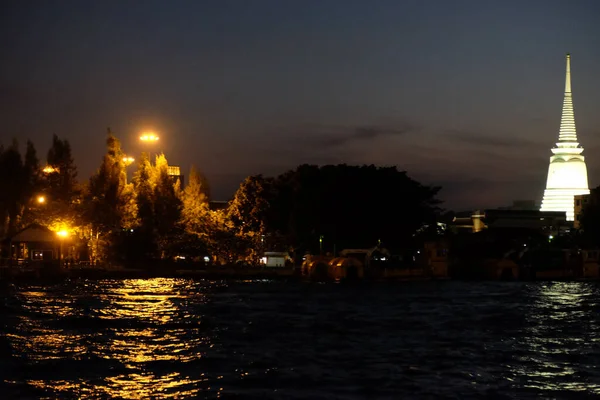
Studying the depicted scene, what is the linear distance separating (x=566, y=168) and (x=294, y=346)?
491 ft

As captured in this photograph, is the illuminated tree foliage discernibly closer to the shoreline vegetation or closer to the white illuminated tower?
the shoreline vegetation

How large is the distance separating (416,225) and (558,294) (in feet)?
83.9

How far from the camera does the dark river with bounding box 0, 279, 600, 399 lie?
69.7ft

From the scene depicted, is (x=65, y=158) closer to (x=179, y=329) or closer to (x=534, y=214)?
(x=179, y=329)

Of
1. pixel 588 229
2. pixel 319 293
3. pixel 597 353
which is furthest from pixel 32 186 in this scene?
pixel 588 229

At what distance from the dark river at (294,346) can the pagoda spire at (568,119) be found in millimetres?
123714

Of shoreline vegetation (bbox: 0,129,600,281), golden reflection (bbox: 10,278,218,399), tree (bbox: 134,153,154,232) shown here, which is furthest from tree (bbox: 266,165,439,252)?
golden reflection (bbox: 10,278,218,399)

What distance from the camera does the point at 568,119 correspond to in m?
170

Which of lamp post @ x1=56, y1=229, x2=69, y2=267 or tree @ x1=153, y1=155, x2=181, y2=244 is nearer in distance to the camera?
lamp post @ x1=56, y1=229, x2=69, y2=267

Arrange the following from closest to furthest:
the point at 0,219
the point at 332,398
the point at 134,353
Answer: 1. the point at 332,398
2. the point at 134,353
3. the point at 0,219

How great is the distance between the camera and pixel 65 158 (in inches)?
2906

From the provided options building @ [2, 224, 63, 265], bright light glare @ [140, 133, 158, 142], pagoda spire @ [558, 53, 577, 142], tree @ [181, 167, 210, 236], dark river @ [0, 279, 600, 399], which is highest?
pagoda spire @ [558, 53, 577, 142]

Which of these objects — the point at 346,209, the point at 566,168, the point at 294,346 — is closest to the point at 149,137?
the point at 346,209

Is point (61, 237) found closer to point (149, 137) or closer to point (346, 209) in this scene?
point (149, 137)
